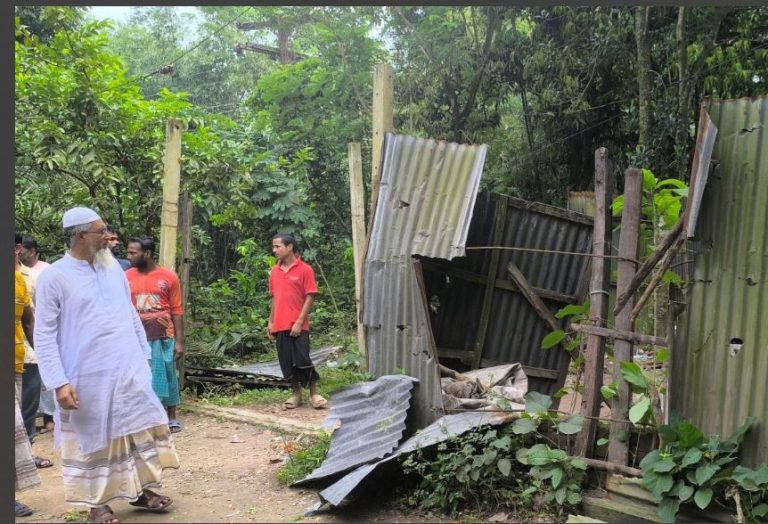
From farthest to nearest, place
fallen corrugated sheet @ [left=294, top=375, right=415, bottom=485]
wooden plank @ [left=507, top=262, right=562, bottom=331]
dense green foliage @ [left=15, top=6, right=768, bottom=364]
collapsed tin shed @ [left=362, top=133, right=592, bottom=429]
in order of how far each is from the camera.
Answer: dense green foliage @ [left=15, top=6, right=768, bottom=364], wooden plank @ [left=507, top=262, right=562, bottom=331], collapsed tin shed @ [left=362, top=133, right=592, bottom=429], fallen corrugated sheet @ [left=294, top=375, right=415, bottom=485]

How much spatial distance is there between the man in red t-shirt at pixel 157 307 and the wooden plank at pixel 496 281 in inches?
88.9

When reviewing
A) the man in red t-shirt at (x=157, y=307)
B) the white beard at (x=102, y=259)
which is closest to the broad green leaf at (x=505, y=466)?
the white beard at (x=102, y=259)

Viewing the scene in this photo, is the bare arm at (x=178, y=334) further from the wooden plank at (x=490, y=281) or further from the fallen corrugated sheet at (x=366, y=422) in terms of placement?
the wooden plank at (x=490, y=281)

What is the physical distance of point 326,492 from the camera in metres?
3.91

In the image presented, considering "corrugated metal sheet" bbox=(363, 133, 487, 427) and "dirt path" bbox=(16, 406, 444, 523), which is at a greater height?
"corrugated metal sheet" bbox=(363, 133, 487, 427)

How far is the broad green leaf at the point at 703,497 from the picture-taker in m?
3.24

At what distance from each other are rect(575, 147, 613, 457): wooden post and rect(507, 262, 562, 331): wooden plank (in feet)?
5.22

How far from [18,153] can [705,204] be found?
6905 millimetres

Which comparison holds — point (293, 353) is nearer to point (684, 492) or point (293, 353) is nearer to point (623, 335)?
point (623, 335)

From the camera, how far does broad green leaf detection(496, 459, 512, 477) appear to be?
3812 mm

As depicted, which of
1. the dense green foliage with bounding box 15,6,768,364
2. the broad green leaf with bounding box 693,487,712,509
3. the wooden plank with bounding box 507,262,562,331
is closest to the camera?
the broad green leaf with bounding box 693,487,712,509

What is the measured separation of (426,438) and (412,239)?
4.76 ft

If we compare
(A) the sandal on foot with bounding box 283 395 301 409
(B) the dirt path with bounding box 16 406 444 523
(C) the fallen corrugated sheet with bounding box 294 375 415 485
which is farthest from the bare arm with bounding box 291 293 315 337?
(C) the fallen corrugated sheet with bounding box 294 375 415 485

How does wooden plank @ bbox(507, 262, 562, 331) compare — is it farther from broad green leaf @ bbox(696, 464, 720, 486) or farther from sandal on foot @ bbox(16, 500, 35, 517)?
sandal on foot @ bbox(16, 500, 35, 517)
